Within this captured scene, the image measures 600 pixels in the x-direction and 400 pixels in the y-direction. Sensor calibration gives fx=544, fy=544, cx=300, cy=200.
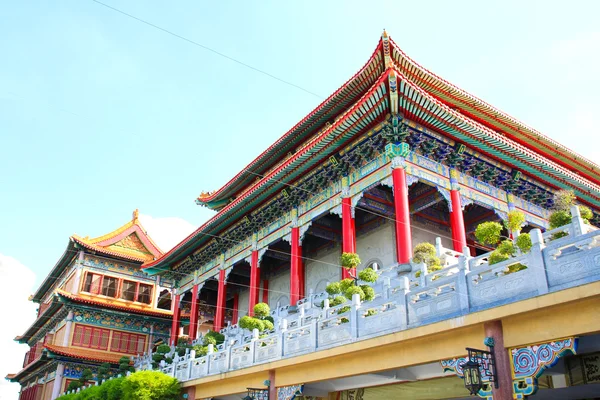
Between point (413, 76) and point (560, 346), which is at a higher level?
point (413, 76)

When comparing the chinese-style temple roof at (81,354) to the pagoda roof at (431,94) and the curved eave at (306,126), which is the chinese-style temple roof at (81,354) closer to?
the curved eave at (306,126)

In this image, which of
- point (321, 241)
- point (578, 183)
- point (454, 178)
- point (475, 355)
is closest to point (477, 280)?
point (475, 355)

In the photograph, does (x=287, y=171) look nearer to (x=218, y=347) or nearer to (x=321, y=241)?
(x=321, y=241)

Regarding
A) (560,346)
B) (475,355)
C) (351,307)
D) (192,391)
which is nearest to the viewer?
(560,346)

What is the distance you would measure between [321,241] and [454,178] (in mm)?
7973

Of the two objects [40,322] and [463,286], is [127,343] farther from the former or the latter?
[463,286]

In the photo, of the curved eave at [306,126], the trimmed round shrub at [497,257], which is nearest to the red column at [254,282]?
the curved eave at [306,126]

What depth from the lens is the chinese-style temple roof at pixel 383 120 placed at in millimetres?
16516

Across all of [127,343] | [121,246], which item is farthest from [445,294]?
[121,246]

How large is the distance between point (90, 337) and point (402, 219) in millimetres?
25780

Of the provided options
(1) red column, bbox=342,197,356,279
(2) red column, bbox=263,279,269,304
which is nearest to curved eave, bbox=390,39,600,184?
(1) red column, bbox=342,197,356,279

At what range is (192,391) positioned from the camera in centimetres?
1659

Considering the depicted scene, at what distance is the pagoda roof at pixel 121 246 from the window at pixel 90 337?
5.20 meters

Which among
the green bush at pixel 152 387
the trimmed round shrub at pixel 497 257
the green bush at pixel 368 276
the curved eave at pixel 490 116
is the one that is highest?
the curved eave at pixel 490 116
